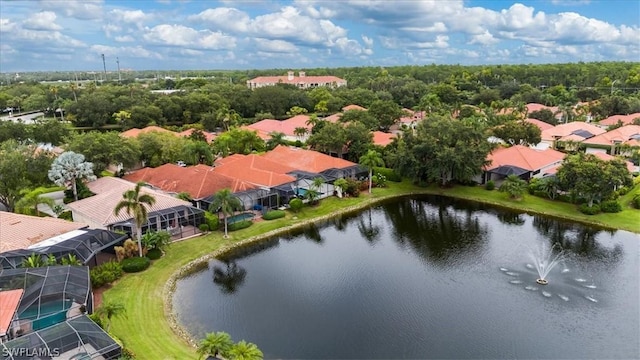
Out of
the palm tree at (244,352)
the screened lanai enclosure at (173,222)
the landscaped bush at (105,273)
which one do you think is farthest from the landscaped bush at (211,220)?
the palm tree at (244,352)

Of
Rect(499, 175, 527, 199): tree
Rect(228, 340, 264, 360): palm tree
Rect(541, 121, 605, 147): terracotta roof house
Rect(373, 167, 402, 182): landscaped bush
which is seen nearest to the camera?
Rect(228, 340, 264, 360): palm tree

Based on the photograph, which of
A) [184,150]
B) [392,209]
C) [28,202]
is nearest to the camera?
[28,202]

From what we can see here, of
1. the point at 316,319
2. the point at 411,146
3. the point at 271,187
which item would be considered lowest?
the point at 316,319

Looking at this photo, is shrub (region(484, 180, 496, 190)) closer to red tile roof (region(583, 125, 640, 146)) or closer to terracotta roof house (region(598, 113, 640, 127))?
red tile roof (region(583, 125, 640, 146))

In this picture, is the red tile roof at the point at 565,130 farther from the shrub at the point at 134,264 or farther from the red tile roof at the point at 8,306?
the red tile roof at the point at 8,306

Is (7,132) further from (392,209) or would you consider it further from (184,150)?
(392,209)

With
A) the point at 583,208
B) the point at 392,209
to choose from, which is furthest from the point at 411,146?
the point at 583,208

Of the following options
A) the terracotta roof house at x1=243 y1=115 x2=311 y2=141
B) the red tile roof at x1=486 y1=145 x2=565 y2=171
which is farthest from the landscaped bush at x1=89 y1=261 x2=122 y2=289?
the terracotta roof house at x1=243 y1=115 x2=311 y2=141
